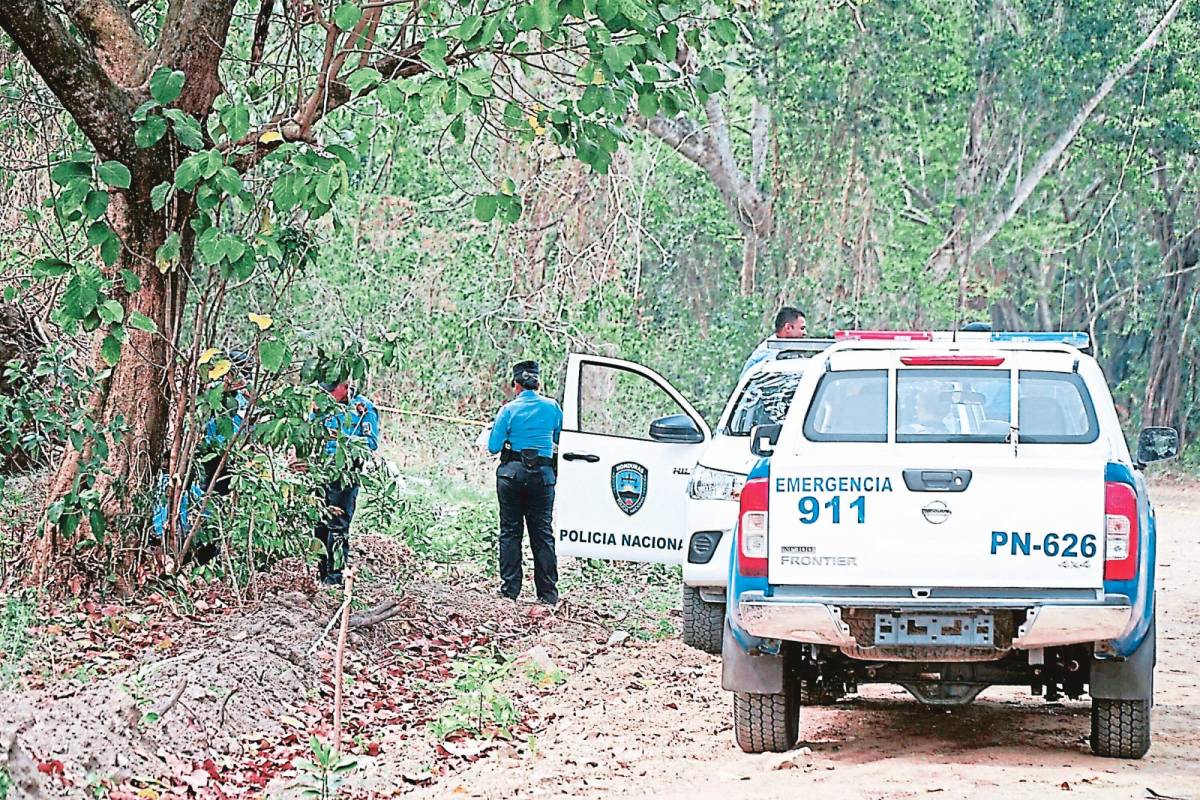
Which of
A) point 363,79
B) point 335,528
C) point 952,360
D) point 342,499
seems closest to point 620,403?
point 342,499

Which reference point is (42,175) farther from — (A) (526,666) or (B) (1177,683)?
(B) (1177,683)

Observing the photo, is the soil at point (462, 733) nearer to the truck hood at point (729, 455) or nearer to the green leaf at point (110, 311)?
the truck hood at point (729, 455)

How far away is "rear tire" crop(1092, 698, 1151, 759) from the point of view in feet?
23.4

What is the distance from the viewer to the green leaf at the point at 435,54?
27.9ft

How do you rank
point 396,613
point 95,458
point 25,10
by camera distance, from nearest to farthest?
point 25,10 < point 95,458 < point 396,613

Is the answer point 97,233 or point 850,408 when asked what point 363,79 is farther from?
point 850,408

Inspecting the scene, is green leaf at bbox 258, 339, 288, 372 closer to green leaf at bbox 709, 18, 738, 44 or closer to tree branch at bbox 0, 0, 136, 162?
tree branch at bbox 0, 0, 136, 162

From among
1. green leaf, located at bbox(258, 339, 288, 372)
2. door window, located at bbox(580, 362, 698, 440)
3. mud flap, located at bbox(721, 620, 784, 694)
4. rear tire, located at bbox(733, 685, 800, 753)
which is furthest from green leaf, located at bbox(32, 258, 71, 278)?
door window, located at bbox(580, 362, 698, 440)

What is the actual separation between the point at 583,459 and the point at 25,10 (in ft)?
15.6

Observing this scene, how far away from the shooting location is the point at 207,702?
327 inches

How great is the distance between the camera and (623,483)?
11531 mm

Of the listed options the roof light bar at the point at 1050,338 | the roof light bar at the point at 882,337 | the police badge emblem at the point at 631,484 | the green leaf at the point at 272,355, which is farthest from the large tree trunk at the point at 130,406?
the roof light bar at the point at 1050,338

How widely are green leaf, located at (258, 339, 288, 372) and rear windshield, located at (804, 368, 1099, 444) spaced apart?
3431mm

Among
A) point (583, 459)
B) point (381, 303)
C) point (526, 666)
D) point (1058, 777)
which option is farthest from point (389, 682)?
point (381, 303)
